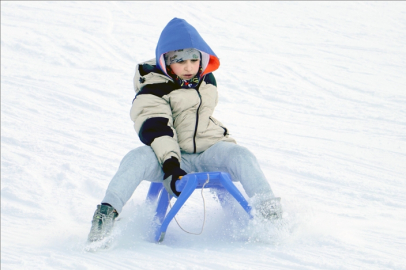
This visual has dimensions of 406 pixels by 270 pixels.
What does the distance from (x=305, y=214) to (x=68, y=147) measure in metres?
2.09

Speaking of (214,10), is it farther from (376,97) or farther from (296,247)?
(296,247)

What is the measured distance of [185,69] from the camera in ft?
7.50

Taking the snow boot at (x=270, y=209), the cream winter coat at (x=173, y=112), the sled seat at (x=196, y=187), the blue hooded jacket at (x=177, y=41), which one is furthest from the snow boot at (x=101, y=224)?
the blue hooded jacket at (x=177, y=41)

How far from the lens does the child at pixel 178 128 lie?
6.40ft

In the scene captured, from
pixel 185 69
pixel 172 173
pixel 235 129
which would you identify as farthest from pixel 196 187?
pixel 235 129

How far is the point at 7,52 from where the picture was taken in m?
5.75

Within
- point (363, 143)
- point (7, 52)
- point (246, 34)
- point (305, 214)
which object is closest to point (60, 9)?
point (7, 52)

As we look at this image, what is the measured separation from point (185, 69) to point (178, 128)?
0.28 meters

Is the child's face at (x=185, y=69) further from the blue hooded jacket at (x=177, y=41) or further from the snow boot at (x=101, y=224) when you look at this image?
the snow boot at (x=101, y=224)

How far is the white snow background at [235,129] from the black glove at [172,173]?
8.8 inches

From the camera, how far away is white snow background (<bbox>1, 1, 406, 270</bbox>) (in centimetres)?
182

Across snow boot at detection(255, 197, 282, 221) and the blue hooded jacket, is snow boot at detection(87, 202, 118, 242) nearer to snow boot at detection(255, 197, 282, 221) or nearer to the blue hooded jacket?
snow boot at detection(255, 197, 282, 221)

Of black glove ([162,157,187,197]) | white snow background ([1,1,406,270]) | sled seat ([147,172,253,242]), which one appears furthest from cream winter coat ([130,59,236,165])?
white snow background ([1,1,406,270])

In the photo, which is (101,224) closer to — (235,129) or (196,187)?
(196,187)
